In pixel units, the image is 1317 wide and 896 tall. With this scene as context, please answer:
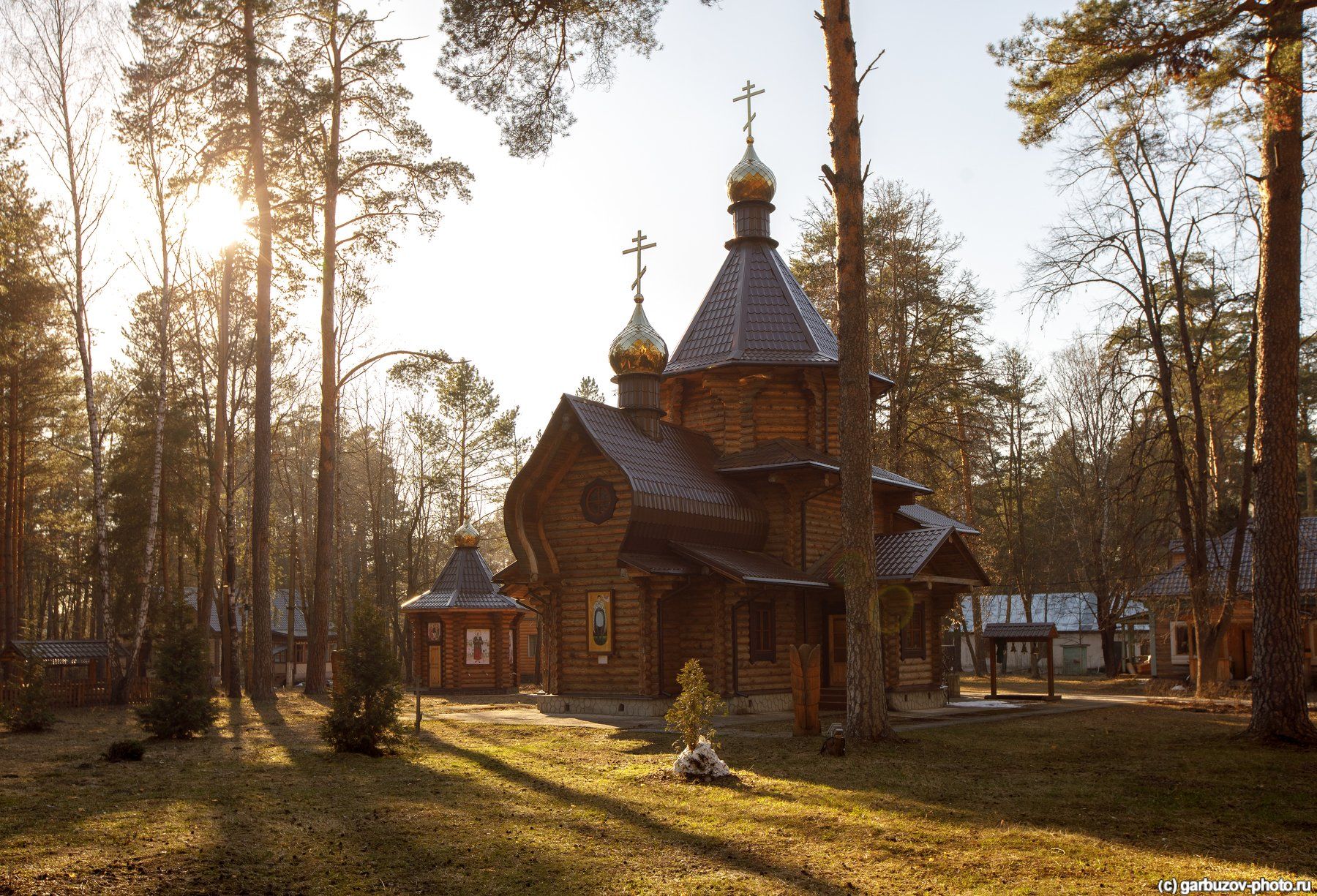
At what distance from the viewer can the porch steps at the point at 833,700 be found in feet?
63.2

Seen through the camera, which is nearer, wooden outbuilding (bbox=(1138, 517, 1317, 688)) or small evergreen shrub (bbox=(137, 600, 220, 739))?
small evergreen shrub (bbox=(137, 600, 220, 739))

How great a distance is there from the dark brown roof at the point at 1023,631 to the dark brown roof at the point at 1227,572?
483cm

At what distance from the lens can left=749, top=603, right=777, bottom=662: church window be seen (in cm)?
1877

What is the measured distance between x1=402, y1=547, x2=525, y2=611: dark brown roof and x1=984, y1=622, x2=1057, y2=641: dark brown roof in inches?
483

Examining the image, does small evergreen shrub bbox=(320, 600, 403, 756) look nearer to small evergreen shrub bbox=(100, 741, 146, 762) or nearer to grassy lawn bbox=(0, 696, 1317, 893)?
grassy lawn bbox=(0, 696, 1317, 893)

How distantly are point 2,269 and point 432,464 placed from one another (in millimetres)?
17248

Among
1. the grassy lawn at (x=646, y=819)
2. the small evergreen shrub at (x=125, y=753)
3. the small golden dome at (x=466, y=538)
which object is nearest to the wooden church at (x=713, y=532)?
the grassy lawn at (x=646, y=819)

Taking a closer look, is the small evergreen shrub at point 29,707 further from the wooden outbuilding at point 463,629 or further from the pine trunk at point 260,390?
the wooden outbuilding at point 463,629

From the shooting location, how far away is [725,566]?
1742 cm

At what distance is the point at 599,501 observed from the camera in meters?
18.5

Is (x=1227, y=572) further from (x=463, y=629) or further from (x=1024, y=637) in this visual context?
(x=463, y=629)

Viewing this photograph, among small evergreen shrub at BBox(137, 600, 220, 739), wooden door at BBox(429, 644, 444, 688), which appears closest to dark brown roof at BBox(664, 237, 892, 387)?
wooden door at BBox(429, 644, 444, 688)

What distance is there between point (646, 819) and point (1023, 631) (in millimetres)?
17304

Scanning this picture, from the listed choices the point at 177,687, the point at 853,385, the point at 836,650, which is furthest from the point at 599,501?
the point at 177,687
